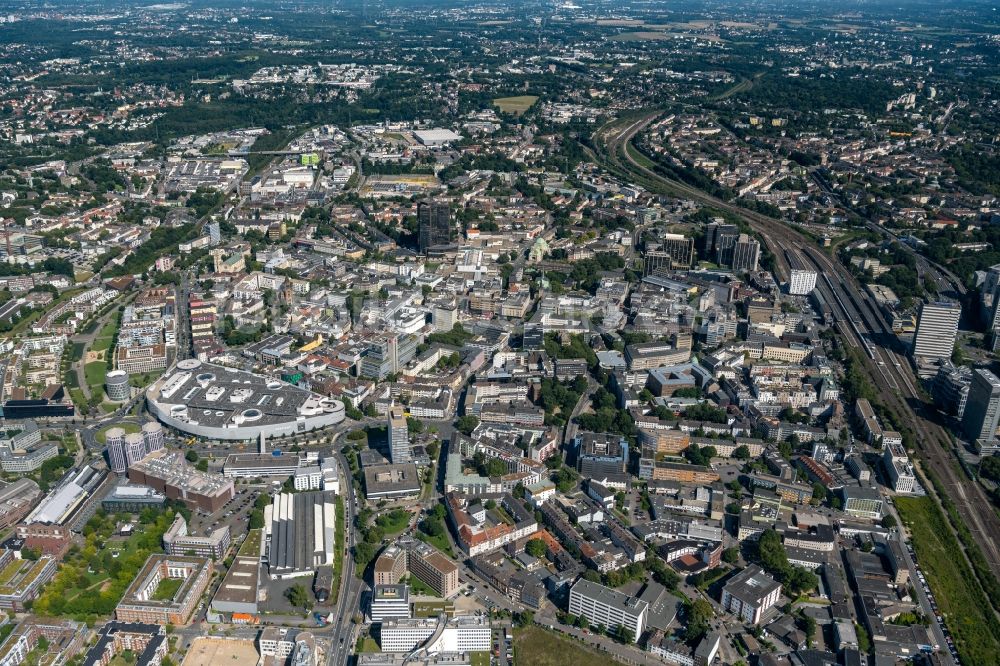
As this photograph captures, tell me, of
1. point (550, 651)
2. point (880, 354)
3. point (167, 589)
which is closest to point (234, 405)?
point (167, 589)

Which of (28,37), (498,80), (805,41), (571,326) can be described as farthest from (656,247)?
(28,37)

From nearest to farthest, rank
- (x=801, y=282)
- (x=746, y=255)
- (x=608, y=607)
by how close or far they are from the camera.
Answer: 1. (x=608, y=607)
2. (x=801, y=282)
3. (x=746, y=255)

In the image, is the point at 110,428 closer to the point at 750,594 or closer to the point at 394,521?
the point at 394,521

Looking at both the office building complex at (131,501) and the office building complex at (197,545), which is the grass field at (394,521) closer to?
the office building complex at (197,545)

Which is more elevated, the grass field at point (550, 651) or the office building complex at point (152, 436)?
the office building complex at point (152, 436)

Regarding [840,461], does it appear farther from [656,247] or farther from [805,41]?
[805,41]

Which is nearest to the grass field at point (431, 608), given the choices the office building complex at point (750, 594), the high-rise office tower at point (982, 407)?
the office building complex at point (750, 594)

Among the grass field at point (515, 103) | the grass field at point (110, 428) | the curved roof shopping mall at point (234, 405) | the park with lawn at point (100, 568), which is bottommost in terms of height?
the grass field at point (110, 428)
